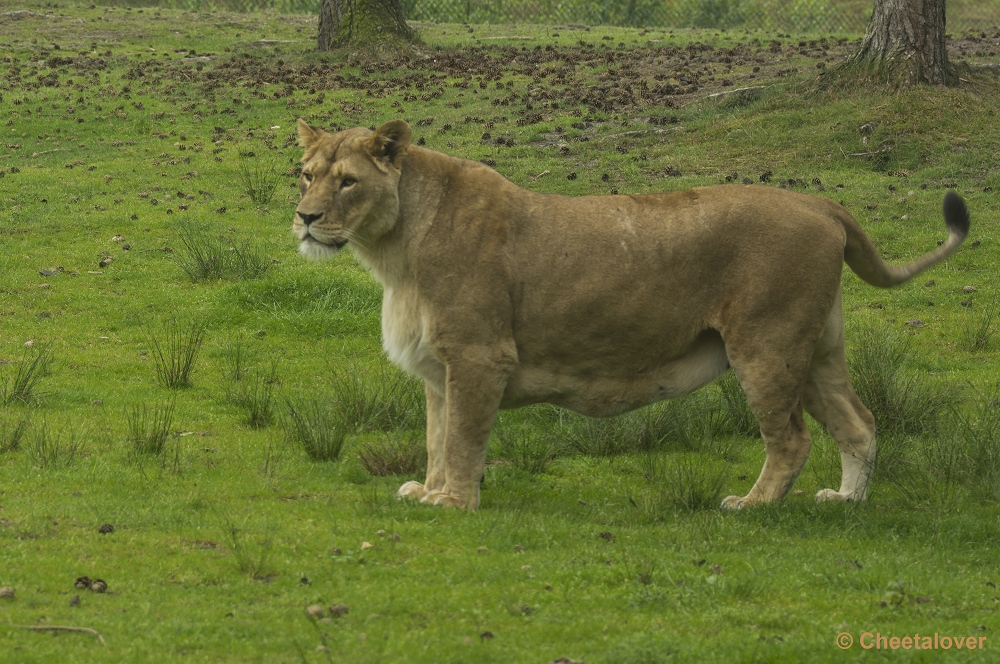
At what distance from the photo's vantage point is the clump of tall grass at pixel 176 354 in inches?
442

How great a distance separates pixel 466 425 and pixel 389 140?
1906mm

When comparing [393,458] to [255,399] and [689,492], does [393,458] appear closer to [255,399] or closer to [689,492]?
[255,399]

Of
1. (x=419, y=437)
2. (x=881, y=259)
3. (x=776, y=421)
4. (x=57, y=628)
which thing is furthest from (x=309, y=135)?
(x=881, y=259)

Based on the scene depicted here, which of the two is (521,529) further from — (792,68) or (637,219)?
(792,68)

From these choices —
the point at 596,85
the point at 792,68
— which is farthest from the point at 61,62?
the point at 792,68

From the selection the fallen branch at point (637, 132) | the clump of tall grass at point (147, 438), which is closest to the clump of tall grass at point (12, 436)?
the clump of tall grass at point (147, 438)

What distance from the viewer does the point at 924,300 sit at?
1380 cm

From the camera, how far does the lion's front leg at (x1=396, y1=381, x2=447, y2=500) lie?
835 centimetres

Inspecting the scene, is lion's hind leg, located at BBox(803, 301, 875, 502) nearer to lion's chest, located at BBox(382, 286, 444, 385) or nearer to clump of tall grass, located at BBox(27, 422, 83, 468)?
lion's chest, located at BBox(382, 286, 444, 385)

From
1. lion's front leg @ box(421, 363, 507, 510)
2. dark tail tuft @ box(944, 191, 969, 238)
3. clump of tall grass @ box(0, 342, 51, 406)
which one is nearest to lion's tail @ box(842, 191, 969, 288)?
dark tail tuft @ box(944, 191, 969, 238)

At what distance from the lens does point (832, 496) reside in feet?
28.4

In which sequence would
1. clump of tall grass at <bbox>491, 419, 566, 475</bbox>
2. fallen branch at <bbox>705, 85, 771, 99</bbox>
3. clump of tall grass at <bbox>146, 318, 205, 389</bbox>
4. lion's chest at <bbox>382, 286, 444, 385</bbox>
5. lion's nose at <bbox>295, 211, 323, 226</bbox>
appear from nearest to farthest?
lion's nose at <bbox>295, 211, 323, 226</bbox>
lion's chest at <bbox>382, 286, 444, 385</bbox>
clump of tall grass at <bbox>491, 419, 566, 475</bbox>
clump of tall grass at <bbox>146, 318, 205, 389</bbox>
fallen branch at <bbox>705, 85, 771, 99</bbox>

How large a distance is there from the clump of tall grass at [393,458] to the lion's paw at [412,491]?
67cm

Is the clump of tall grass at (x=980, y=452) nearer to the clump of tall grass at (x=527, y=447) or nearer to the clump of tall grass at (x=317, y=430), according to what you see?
the clump of tall grass at (x=527, y=447)
